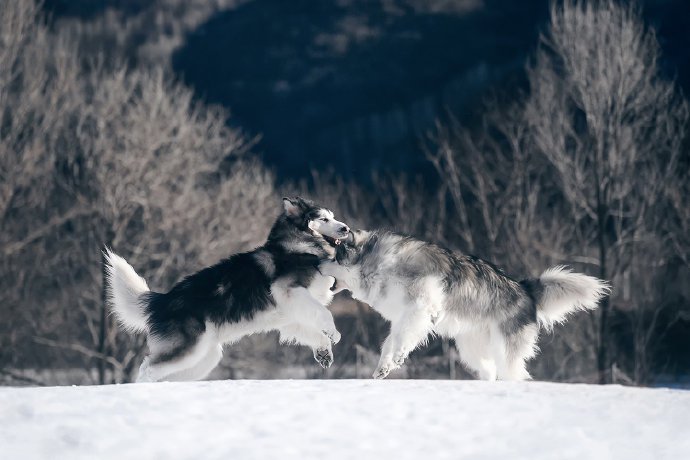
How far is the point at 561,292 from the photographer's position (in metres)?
7.85

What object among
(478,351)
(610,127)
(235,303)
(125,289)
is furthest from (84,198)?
(478,351)

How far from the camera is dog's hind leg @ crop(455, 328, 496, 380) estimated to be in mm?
7672

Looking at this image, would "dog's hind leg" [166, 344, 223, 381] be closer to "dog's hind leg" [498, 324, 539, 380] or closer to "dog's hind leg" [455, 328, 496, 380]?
"dog's hind leg" [455, 328, 496, 380]

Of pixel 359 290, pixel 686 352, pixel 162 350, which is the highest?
pixel 359 290

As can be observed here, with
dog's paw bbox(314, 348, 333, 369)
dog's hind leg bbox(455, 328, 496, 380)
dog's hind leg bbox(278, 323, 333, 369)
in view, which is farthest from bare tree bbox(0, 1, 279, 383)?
dog's hind leg bbox(455, 328, 496, 380)

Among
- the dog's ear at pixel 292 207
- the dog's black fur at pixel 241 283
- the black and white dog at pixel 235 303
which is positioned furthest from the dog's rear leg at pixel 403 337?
the dog's ear at pixel 292 207

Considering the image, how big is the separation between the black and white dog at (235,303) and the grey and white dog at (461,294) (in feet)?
0.99

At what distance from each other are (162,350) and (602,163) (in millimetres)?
16196

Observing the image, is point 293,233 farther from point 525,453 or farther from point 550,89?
point 550,89

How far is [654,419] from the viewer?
14.5 ft

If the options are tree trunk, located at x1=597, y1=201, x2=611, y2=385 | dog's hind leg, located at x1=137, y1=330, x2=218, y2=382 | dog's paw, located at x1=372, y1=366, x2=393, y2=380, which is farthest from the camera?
tree trunk, located at x1=597, y1=201, x2=611, y2=385

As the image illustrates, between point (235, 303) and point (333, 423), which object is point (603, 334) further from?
point (333, 423)

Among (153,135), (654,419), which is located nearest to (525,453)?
(654,419)

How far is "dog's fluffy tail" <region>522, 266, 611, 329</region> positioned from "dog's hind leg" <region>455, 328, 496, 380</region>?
640 millimetres
